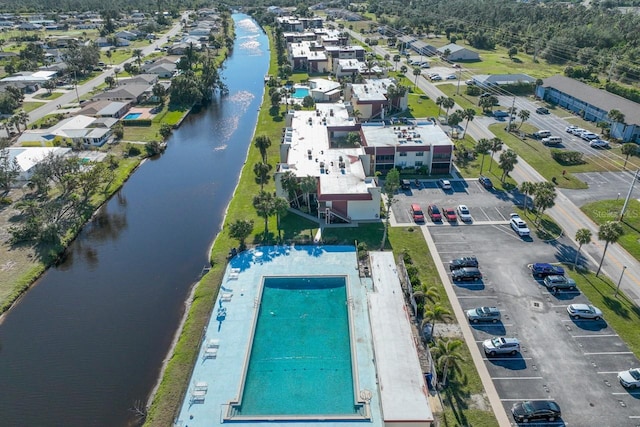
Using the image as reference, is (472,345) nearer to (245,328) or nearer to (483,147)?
(245,328)

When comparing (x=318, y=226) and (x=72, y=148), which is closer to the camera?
(x=318, y=226)

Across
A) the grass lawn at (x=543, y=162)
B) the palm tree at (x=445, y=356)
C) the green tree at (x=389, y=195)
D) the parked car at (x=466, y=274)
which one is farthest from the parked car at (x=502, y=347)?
the grass lawn at (x=543, y=162)

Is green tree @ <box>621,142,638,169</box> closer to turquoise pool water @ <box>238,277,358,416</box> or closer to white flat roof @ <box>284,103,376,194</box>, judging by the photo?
white flat roof @ <box>284,103,376,194</box>

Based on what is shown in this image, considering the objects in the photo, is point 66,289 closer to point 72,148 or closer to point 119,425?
point 119,425

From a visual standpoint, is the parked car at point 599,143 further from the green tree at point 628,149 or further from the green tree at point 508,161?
the green tree at point 508,161

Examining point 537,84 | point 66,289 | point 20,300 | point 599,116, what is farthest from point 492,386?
point 537,84

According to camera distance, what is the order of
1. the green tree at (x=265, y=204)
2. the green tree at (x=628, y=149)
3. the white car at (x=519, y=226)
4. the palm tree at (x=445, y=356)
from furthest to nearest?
the green tree at (x=628, y=149) → the white car at (x=519, y=226) → the green tree at (x=265, y=204) → the palm tree at (x=445, y=356)
